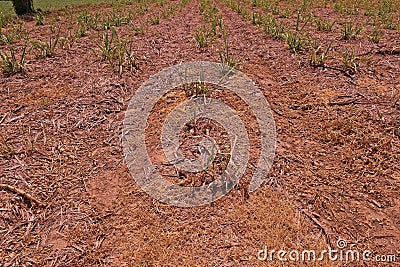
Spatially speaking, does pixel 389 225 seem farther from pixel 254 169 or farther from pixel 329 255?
pixel 254 169

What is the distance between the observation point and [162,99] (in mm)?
3189

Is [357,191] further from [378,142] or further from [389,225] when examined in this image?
[378,142]

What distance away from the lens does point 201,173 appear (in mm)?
2215

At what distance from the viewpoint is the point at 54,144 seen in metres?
2.52

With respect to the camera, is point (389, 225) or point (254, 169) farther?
point (254, 169)

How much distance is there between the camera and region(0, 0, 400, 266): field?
5.58 feet

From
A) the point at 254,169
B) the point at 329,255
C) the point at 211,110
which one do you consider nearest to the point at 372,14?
the point at 211,110

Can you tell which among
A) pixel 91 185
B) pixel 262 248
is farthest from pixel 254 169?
pixel 91 185

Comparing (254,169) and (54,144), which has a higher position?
(54,144)

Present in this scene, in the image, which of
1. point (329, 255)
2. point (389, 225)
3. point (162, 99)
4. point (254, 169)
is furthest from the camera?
point (162, 99)

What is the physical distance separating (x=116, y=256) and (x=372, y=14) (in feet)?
28.2

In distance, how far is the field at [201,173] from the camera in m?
1.70

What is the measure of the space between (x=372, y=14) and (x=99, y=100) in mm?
7632

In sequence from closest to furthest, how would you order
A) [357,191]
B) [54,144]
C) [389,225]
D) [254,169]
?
[389,225]
[357,191]
[254,169]
[54,144]
